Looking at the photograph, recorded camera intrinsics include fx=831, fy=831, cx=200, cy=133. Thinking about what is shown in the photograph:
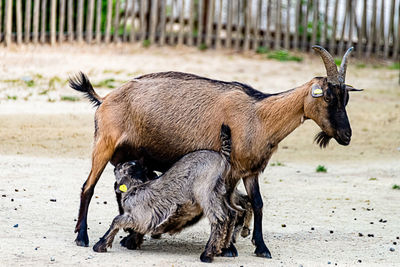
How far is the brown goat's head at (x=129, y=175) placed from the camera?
287 inches

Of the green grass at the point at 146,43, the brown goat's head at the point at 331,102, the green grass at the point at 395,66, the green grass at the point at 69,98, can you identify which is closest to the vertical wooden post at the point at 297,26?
the green grass at the point at 395,66

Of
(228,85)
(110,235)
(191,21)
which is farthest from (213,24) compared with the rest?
(110,235)

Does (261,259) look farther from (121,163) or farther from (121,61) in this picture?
(121,61)

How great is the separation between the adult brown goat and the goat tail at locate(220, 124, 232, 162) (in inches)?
2.8

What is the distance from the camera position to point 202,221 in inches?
345

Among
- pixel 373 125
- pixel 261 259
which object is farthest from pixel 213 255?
pixel 373 125

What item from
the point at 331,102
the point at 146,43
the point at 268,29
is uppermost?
the point at 268,29

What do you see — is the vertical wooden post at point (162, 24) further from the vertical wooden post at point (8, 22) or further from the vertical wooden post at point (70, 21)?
the vertical wooden post at point (8, 22)

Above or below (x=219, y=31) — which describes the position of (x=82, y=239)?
below

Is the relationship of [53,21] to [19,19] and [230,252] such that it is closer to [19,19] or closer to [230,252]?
[19,19]

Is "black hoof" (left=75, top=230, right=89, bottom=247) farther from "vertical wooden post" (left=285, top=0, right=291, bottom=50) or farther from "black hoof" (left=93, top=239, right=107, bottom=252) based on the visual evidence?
"vertical wooden post" (left=285, top=0, right=291, bottom=50)

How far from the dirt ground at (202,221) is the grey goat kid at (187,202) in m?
0.21

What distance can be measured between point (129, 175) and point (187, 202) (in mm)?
642

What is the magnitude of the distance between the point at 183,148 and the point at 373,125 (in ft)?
24.2
